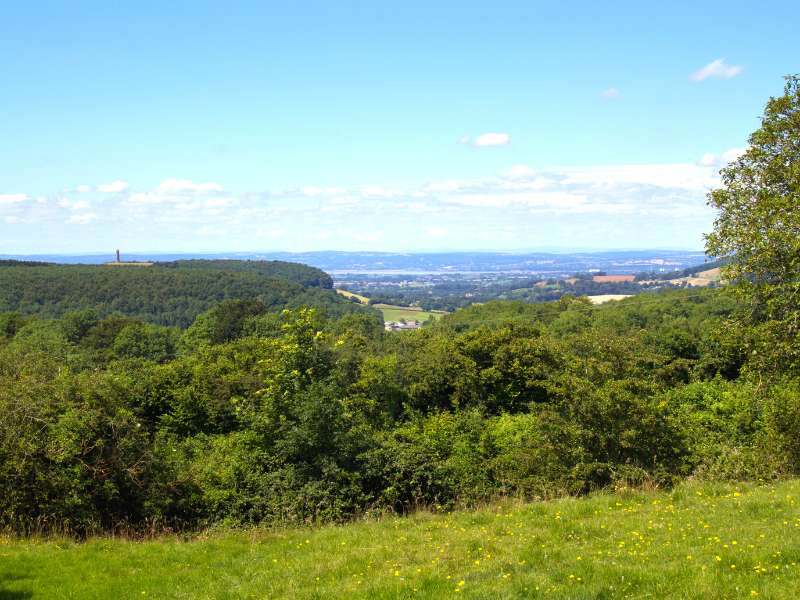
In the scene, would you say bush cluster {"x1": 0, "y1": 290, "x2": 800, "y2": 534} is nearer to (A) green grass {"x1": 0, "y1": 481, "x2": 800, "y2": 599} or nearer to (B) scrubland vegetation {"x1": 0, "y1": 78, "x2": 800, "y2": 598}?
(B) scrubland vegetation {"x1": 0, "y1": 78, "x2": 800, "y2": 598}

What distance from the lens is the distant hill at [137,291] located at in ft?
419

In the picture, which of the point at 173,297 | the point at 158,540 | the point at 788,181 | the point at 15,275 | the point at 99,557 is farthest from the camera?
the point at 173,297

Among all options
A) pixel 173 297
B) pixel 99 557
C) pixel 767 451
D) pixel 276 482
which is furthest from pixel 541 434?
pixel 173 297

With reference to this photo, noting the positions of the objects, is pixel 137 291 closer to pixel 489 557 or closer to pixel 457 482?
pixel 457 482

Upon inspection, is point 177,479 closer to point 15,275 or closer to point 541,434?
point 541,434

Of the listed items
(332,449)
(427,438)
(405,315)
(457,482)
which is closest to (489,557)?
(332,449)


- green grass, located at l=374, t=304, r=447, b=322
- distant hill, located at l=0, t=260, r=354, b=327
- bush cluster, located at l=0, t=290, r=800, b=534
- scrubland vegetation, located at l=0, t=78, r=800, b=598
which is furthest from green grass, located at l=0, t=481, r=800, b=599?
green grass, located at l=374, t=304, r=447, b=322

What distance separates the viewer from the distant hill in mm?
127750

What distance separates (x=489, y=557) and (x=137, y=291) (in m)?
149

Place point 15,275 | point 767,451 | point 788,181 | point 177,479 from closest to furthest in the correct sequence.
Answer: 1. point 788,181
2. point 767,451
3. point 177,479
4. point 15,275

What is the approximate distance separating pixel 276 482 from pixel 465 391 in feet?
93.5

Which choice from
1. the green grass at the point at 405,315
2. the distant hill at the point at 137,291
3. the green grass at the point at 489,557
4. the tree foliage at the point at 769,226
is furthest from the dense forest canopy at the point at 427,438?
the green grass at the point at 405,315

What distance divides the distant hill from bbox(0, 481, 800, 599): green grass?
11479cm

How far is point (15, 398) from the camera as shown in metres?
16.2
